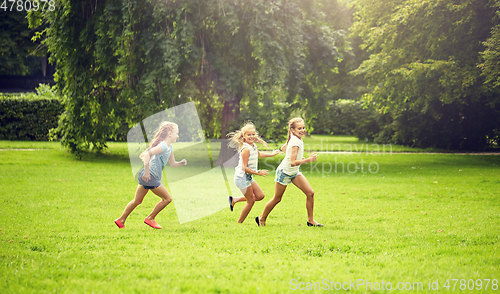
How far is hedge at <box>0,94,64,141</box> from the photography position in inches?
1027

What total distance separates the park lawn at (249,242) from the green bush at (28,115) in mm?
15330

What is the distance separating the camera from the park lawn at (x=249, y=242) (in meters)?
4.64

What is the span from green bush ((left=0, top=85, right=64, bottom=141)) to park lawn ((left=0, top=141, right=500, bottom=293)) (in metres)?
15.3

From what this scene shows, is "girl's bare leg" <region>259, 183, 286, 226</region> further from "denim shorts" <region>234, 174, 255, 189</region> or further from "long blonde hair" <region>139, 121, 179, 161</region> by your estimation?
"long blonde hair" <region>139, 121, 179, 161</region>

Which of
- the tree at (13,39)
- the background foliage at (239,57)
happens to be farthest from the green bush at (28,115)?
the tree at (13,39)

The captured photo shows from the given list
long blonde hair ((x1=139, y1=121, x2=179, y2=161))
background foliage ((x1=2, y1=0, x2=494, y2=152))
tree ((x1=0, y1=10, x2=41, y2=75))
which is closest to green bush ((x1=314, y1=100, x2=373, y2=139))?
background foliage ((x1=2, y1=0, x2=494, y2=152))

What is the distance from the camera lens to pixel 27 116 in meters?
26.7

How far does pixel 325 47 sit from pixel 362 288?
656 inches

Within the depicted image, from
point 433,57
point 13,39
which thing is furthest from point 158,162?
point 13,39

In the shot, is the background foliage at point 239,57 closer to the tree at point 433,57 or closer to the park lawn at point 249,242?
the tree at point 433,57

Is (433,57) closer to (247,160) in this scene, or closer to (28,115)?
(247,160)

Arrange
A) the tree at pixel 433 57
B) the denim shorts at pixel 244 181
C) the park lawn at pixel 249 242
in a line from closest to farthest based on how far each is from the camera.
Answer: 1. the park lawn at pixel 249 242
2. the denim shorts at pixel 244 181
3. the tree at pixel 433 57

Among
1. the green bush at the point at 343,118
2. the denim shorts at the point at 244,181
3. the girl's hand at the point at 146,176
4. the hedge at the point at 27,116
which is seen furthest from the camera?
the green bush at the point at 343,118

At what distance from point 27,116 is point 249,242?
24.8m
